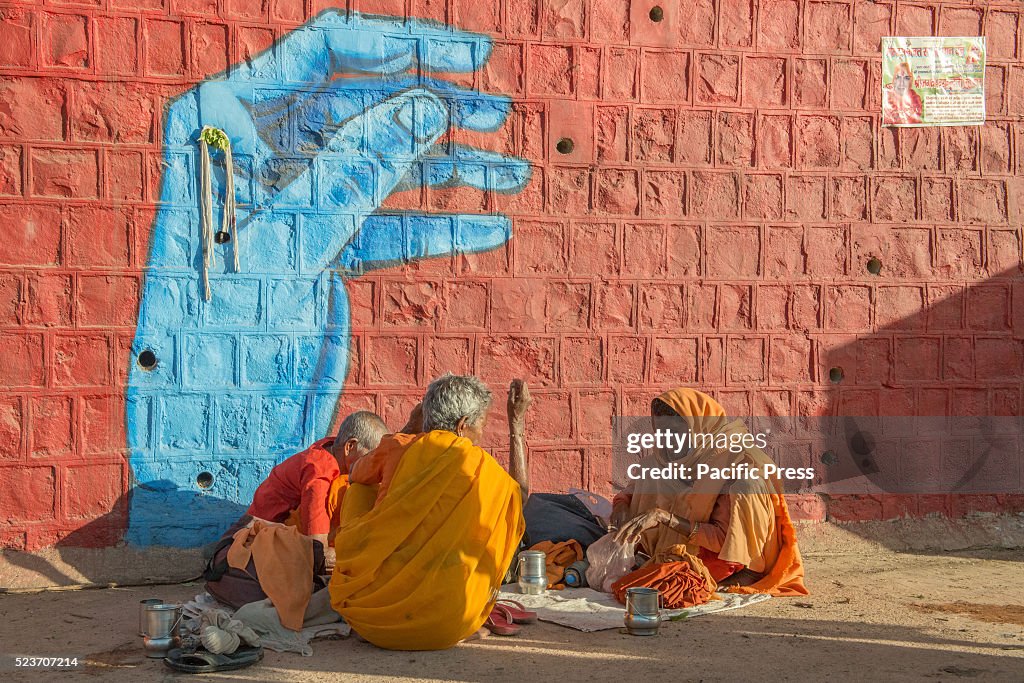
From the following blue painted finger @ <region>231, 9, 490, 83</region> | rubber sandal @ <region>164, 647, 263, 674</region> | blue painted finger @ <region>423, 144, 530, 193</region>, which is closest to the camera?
rubber sandal @ <region>164, 647, 263, 674</region>

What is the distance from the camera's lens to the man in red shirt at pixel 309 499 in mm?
4590

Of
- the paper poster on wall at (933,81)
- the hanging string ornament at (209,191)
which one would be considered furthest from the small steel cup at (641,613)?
the paper poster on wall at (933,81)

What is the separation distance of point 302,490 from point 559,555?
1395 mm

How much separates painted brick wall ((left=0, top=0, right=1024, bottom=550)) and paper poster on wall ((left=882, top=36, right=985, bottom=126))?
0.25ft

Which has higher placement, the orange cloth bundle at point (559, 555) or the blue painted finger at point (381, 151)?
the blue painted finger at point (381, 151)

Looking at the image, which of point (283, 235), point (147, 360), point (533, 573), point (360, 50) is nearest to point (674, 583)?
point (533, 573)

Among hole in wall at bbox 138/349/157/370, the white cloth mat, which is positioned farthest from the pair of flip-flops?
hole in wall at bbox 138/349/157/370

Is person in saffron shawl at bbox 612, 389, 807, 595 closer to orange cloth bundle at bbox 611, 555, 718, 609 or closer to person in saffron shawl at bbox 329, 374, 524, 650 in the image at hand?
orange cloth bundle at bbox 611, 555, 718, 609

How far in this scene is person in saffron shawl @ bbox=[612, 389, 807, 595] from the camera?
5086 mm

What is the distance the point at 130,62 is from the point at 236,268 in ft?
3.78

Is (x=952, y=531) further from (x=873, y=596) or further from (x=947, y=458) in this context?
(x=873, y=596)

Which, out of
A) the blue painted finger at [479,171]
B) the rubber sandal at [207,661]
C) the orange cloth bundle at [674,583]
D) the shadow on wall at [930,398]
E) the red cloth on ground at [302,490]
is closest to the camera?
the rubber sandal at [207,661]

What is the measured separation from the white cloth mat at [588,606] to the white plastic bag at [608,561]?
0.20ft

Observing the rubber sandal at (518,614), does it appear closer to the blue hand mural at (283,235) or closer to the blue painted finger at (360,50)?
the blue hand mural at (283,235)
